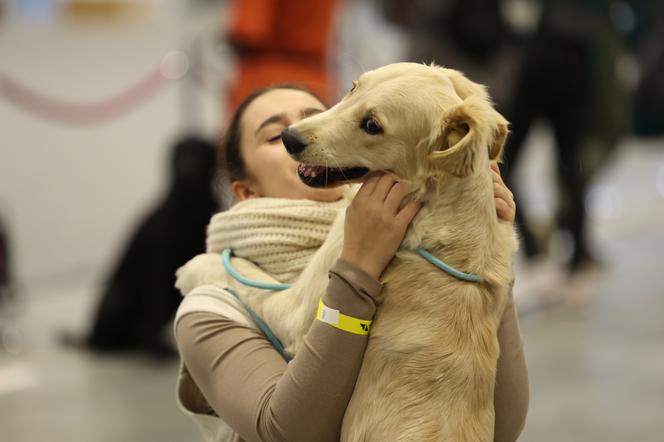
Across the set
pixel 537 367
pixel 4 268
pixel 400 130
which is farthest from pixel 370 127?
pixel 4 268

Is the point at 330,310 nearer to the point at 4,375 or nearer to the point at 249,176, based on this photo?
the point at 249,176

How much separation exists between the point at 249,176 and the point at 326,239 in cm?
27

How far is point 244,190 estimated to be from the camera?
1496 mm

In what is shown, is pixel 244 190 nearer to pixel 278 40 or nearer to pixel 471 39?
pixel 278 40

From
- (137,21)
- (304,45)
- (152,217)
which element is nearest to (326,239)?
(304,45)

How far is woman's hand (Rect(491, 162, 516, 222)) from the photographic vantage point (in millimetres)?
1177

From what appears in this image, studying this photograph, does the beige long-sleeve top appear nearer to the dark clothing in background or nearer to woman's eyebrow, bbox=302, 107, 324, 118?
woman's eyebrow, bbox=302, 107, 324, 118

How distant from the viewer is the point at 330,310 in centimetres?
111

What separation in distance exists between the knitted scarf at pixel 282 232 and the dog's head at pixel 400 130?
163 millimetres

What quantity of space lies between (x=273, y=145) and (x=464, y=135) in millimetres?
454

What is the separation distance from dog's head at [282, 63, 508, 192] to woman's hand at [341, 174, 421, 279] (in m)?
0.03

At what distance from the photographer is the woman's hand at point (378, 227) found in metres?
1.12

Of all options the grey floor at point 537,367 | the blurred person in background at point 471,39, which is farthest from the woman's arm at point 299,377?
the blurred person in background at point 471,39

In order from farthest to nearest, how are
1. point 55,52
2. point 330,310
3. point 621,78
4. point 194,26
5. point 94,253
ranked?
point 194,26 → point 55,52 → point 94,253 → point 621,78 → point 330,310
